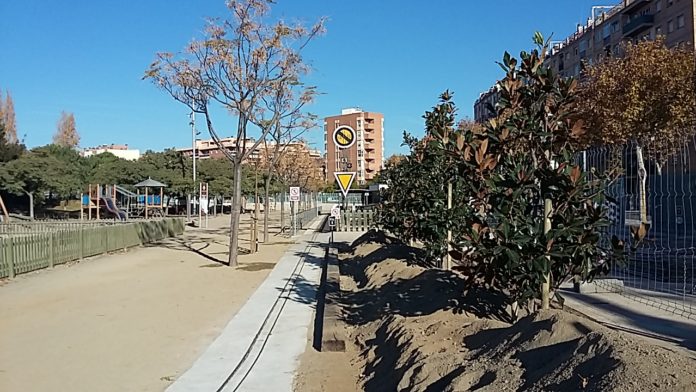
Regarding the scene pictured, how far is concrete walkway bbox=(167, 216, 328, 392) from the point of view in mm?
7039

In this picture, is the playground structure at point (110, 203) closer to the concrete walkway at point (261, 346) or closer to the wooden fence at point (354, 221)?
the wooden fence at point (354, 221)

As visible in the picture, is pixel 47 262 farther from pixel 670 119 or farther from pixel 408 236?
pixel 670 119

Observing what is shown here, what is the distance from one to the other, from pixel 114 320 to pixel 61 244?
9.91 metres

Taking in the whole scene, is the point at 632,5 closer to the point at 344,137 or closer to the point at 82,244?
the point at 344,137

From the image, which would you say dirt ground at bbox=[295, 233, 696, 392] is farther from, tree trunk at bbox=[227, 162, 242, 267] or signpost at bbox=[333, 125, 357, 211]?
tree trunk at bbox=[227, 162, 242, 267]

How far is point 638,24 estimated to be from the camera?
181 feet

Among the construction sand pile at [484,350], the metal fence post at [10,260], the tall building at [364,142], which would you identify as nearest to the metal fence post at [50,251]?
the metal fence post at [10,260]

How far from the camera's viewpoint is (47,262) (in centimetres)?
1841

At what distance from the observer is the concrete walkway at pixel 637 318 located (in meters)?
7.08

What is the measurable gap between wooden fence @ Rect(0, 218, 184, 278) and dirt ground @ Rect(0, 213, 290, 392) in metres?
0.39

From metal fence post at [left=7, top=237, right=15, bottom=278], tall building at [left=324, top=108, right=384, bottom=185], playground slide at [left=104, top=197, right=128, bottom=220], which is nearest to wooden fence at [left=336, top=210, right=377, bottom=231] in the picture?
playground slide at [left=104, top=197, right=128, bottom=220]

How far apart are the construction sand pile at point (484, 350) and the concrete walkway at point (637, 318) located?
178 centimetres

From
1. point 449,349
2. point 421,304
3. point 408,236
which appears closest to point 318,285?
point 408,236

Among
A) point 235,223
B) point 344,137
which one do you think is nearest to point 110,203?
point 235,223
